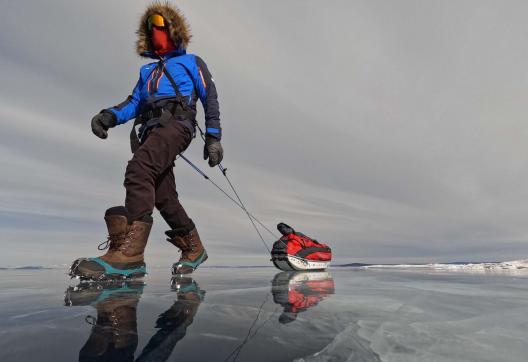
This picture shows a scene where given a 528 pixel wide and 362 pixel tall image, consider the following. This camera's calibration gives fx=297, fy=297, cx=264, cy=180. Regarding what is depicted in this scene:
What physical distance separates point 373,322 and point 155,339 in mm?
1043

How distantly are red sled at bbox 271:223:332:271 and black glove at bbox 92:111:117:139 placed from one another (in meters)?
4.37

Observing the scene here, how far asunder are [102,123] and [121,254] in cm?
186

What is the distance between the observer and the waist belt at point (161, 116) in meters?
3.90

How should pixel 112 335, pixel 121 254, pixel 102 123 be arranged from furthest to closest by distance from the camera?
pixel 102 123, pixel 121 254, pixel 112 335

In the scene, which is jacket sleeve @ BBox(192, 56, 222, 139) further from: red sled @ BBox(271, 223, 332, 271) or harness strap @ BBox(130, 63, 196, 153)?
red sled @ BBox(271, 223, 332, 271)

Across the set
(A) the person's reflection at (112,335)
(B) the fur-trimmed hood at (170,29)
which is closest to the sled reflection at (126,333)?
(A) the person's reflection at (112,335)

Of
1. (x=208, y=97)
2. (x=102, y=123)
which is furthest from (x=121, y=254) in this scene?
(x=208, y=97)

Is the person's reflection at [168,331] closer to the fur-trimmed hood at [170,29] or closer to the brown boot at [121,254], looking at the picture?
the brown boot at [121,254]

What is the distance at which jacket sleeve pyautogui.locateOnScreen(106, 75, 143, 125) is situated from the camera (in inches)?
164

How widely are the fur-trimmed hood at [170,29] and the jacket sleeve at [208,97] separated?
1.28 feet

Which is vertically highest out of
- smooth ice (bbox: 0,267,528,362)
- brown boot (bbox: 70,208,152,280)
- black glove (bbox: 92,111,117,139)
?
black glove (bbox: 92,111,117,139)

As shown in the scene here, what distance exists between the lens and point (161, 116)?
3895 mm

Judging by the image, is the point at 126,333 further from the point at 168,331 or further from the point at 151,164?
the point at 151,164

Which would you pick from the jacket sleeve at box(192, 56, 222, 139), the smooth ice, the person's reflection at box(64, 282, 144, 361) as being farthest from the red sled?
the person's reflection at box(64, 282, 144, 361)
